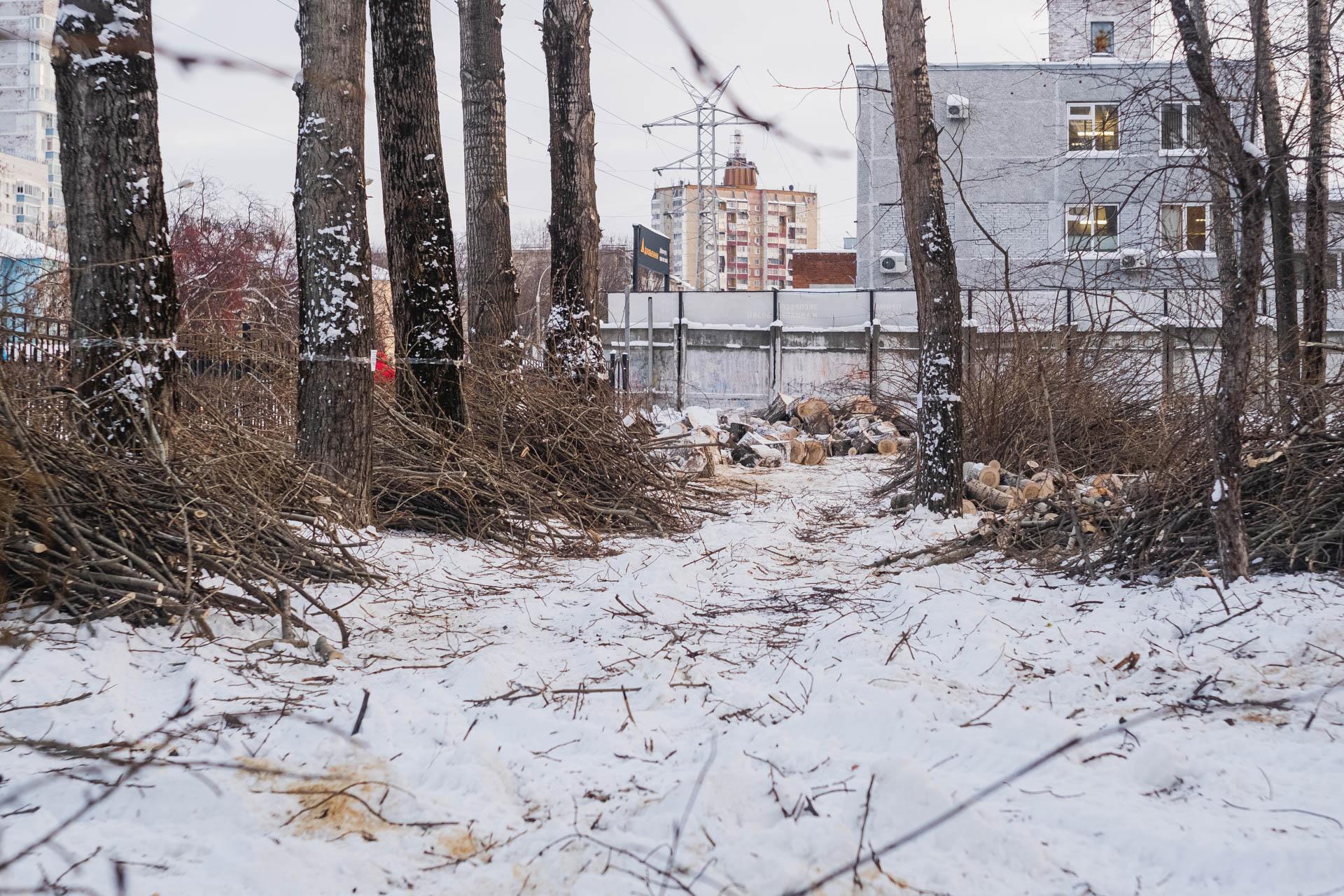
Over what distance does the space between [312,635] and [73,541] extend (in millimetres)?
921

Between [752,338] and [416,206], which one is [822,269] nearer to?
[752,338]

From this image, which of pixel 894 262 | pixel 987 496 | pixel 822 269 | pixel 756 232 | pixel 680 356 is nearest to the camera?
pixel 987 496

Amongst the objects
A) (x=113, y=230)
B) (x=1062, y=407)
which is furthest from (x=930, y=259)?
(x=113, y=230)

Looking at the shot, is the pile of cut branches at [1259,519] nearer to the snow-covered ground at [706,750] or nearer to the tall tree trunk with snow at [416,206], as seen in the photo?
the snow-covered ground at [706,750]

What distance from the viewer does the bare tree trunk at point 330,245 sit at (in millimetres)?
5867

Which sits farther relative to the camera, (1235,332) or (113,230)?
(113,230)

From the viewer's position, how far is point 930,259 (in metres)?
7.60

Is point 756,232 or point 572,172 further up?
point 756,232

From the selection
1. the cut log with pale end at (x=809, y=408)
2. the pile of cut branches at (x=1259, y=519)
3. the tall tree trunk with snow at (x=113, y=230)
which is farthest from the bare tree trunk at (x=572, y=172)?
the cut log with pale end at (x=809, y=408)

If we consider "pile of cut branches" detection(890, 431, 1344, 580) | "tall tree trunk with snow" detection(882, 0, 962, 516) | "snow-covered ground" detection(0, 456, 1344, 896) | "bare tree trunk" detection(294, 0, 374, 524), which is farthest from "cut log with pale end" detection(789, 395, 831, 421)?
"snow-covered ground" detection(0, 456, 1344, 896)

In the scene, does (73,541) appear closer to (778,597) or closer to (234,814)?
(234,814)

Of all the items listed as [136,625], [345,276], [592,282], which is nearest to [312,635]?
[136,625]

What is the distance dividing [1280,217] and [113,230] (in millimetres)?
8048

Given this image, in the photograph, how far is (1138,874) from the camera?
211 cm
